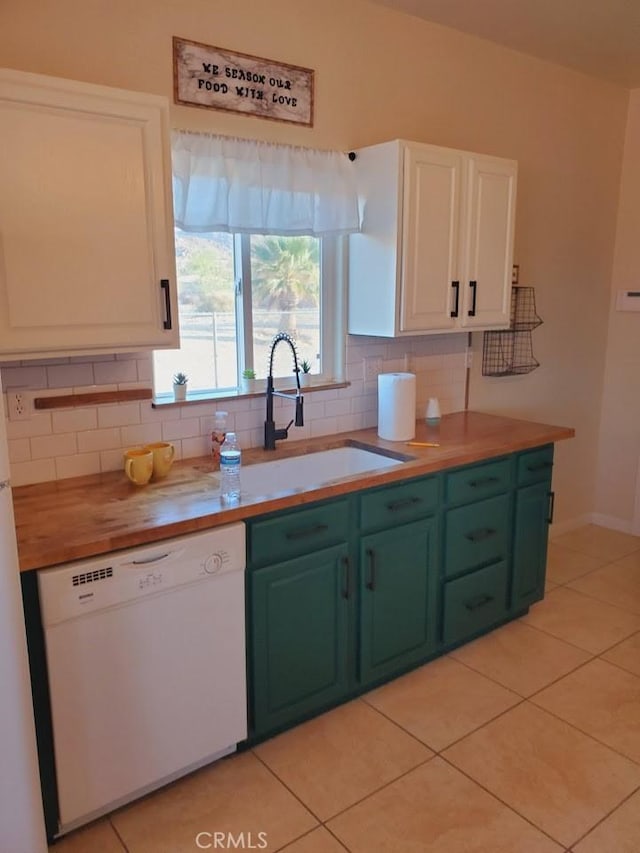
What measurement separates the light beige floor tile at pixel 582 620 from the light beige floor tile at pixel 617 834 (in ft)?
3.20

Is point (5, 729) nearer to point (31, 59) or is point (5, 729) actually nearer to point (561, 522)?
point (31, 59)

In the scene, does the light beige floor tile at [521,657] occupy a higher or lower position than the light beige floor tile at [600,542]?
lower

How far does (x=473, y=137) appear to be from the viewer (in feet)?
11.1

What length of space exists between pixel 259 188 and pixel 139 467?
118 centimetres

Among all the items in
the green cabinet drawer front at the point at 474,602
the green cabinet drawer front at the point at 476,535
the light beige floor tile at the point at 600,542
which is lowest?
the light beige floor tile at the point at 600,542

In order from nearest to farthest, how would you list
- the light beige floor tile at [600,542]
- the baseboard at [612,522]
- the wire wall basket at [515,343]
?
the wire wall basket at [515,343]
the light beige floor tile at [600,542]
the baseboard at [612,522]

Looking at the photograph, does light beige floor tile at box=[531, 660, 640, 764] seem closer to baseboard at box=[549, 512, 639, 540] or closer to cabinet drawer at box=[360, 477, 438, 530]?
cabinet drawer at box=[360, 477, 438, 530]

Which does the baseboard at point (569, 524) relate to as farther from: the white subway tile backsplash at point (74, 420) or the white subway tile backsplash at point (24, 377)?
the white subway tile backsplash at point (24, 377)

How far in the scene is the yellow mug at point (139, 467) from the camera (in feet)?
7.54

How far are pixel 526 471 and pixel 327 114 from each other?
1.81 m

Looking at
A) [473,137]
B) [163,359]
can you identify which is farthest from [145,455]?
[473,137]

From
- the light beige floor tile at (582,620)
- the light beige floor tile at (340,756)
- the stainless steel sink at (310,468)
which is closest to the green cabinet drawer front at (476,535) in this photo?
the stainless steel sink at (310,468)

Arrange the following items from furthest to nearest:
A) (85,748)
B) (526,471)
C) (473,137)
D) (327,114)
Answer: (473,137), (526,471), (327,114), (85,748)

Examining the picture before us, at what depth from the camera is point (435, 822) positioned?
2045 millimetres
